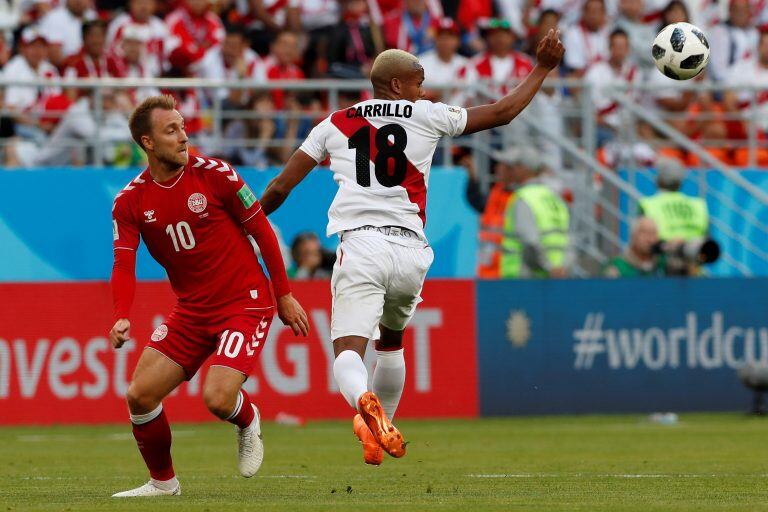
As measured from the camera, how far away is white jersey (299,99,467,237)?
28.2 feet


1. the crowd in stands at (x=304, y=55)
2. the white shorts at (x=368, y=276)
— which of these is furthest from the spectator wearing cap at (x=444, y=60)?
the white shorts at (x=368, y=276)

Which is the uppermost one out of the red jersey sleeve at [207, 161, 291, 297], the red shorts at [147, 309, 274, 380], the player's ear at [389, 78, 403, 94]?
the player's ear at [389, 78, 403, 94]

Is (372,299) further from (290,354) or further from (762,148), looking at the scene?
(762,148)

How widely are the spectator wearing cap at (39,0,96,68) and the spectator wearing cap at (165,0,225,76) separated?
998 millimetres

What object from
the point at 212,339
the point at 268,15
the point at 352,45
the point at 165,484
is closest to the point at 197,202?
the point at 212,339

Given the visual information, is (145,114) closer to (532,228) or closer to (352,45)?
(532,228)

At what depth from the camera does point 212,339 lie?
8.52 meters

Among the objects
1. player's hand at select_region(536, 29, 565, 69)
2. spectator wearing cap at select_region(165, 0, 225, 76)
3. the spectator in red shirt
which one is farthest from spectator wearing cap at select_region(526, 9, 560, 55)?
player's hand at select_region(536, 29, 565, 69)

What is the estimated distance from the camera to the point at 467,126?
8.71m

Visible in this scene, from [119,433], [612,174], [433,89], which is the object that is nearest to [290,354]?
[119,433]

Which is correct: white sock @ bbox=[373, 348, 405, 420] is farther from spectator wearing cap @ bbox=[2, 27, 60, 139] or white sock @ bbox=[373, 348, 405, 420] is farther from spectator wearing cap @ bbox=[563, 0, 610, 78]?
spectator wearing cap @ bbox=[563, 0, 610, 78]

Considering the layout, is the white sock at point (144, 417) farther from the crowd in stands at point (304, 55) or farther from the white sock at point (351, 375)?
the crowd in stands at point (304, 55)

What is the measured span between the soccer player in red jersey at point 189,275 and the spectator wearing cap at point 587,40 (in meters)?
11.8

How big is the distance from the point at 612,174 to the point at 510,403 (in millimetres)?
3116
